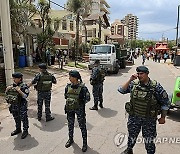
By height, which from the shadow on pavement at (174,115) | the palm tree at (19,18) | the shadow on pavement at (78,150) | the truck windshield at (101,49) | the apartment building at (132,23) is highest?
the apartment building at (132,23)

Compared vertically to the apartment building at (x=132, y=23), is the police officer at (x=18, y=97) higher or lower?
lower

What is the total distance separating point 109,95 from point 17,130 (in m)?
4.98

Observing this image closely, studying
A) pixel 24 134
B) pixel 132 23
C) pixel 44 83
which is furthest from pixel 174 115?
pixel 132 23

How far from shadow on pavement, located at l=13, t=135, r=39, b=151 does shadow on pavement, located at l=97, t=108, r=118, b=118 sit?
7.89 feet

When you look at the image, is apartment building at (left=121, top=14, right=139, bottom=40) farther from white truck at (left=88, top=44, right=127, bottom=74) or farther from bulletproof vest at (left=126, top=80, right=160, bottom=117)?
bulletproof vest at (left=126, top=80, right=160, bottom=117)

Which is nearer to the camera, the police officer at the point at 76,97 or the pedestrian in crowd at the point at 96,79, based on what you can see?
the police officer at the point at 76,97

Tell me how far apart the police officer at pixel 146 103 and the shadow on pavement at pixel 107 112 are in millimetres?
2914

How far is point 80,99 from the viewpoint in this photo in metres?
4.19

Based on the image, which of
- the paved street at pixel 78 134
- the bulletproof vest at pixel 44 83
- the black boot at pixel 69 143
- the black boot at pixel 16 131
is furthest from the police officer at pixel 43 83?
the black boot at pixel 69 143

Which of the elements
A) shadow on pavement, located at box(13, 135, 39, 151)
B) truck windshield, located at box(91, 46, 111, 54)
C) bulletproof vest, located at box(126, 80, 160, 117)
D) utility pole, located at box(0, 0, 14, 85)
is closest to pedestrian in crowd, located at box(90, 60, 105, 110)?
shadow on pavement, located at box(13, 135, 39, 151)

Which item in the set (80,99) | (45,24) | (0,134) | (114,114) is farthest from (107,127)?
(45,24)

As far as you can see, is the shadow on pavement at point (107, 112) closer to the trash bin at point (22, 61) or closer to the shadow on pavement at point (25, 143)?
the shadow on pavement at point (25, 143)

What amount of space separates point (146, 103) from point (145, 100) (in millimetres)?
61

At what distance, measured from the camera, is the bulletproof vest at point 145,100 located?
340 centimetres
